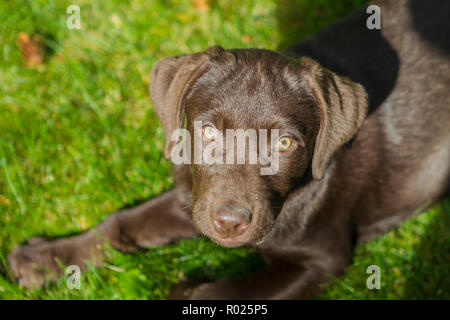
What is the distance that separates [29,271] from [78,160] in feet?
3.22

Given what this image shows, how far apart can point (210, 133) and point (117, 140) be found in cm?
153

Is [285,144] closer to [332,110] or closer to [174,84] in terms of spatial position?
[332,110]

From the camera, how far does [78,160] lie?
4.03 meters

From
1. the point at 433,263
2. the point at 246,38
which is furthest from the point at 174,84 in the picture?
the point at 433,263

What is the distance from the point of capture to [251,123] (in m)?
2.71

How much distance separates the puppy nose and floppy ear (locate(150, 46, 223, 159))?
635 millimetres

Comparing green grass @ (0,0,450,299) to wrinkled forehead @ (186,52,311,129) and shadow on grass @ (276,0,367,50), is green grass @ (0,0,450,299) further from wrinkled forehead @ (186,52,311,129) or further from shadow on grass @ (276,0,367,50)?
wrinkled forehead @ (186,52,311,129)

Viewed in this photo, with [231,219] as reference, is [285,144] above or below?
above

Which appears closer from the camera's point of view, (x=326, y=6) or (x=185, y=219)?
(x=185, y=219)

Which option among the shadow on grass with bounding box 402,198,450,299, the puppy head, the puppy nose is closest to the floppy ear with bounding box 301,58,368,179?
the puppy head

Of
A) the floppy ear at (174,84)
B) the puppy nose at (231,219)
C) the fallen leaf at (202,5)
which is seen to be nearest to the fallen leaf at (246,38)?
the fallen leaf at (202,5)

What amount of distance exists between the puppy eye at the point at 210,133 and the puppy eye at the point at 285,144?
366mm

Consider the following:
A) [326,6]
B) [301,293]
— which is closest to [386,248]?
[301,293]
